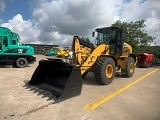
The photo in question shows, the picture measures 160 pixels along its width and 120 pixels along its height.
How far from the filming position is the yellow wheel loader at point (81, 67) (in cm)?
591

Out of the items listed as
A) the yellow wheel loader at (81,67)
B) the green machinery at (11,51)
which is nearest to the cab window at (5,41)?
the green machinery at (11,51)

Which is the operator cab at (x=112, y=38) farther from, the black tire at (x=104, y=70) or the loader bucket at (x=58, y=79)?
the loader bucket at (x=58, y=79)

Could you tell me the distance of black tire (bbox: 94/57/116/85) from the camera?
7649 mm

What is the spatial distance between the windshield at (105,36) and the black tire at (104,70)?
163 cm

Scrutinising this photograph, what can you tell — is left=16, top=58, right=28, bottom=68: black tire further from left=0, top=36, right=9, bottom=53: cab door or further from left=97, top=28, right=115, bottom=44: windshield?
→ left=97, top=28, right=115, bottom=44: windshield

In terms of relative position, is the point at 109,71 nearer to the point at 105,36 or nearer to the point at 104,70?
the point at 104,70

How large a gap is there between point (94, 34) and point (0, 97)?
220 inches

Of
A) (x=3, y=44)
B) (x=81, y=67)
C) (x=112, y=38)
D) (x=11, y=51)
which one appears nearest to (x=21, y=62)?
(x=11, y=51)

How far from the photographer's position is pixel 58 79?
675cm

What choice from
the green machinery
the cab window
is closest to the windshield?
the green machinery

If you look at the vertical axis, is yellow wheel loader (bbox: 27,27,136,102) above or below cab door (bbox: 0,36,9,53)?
below

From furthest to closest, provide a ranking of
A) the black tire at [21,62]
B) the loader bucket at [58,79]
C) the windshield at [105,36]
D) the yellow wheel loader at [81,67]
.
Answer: the black tire at [21,62], the windshield at [105,36], the yellow wheel loader at [81,67], the loader bucket at [58,79]

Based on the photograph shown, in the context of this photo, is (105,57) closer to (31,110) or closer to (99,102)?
(99,102)

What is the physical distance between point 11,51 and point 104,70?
8149mm
